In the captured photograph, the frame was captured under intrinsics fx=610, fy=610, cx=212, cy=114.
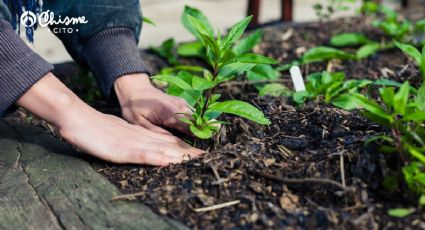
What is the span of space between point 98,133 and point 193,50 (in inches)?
47.0

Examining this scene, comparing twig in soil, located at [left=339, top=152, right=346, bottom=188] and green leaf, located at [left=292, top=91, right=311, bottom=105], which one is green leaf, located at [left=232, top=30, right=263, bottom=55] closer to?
green leaf, located at [left=292, top=91, right=311, bottom=105]

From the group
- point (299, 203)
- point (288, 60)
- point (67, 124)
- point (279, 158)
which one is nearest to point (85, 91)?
point (67, 124)

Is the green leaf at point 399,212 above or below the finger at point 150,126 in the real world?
Result: above

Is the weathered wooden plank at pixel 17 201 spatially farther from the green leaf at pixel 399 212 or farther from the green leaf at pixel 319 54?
the green leaf at pixel 319 54

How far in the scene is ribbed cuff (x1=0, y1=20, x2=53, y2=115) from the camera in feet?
5.83

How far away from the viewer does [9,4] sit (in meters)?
2.22

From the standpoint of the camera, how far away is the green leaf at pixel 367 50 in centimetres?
279

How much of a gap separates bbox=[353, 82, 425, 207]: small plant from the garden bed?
4 cm

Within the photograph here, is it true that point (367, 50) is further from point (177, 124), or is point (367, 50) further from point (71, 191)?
point (71, 191)

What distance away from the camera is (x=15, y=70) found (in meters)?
1.78

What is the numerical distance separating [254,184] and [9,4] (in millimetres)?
1247

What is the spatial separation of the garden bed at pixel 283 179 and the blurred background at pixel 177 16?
1.69 metres

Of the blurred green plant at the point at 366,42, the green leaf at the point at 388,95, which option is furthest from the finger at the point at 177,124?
the blurred green plant at the point at 366,42

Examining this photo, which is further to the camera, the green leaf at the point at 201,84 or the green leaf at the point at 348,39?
the green leaf at the point at 348,39
